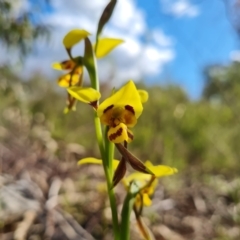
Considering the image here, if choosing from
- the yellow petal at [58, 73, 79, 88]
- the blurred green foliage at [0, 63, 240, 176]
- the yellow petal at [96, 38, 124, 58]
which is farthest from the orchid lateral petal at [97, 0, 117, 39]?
the blurred green foliage at [0, 63, 240, 176]

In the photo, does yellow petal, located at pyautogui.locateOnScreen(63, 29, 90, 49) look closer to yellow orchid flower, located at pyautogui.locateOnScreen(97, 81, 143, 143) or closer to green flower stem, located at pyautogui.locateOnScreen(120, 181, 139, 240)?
yellow orchid flower, located at pyautogui.locateOnScreen(97, 81, 143, 143)

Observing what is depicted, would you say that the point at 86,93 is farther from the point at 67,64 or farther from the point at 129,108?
the point at 67,64

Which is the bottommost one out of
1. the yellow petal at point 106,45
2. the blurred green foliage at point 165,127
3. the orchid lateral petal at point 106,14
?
the yellow petal at point 106,45

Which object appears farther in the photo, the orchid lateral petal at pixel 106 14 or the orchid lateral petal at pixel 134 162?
the orchid lateral petal at pixel 106 14

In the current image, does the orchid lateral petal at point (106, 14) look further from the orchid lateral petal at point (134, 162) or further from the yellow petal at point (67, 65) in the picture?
→ the orchid lateral petal at point (134, 162)

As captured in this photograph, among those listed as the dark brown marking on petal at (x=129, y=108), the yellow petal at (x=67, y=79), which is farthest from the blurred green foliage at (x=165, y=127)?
the dark brown marking on petal at (x=129, y=108)

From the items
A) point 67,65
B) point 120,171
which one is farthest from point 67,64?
point 120,171

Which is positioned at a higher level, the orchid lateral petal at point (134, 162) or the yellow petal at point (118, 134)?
the yellow petal at point (118, 134)
